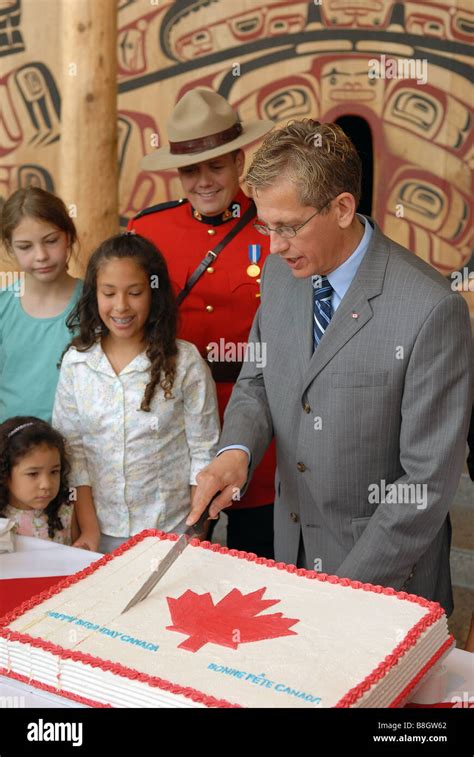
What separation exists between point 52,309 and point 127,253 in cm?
42

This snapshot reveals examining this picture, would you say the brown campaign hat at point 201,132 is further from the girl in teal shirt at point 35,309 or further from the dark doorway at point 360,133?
the dark doorway at point 360,133

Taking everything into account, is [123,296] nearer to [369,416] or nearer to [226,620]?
[369,416]

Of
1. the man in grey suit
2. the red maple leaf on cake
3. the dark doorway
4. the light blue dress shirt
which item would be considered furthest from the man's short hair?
the dark doorway

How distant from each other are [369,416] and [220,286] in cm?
104

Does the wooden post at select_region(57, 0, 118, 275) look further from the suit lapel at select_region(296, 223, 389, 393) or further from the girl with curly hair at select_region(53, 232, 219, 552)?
the suit lapel at select_region(296, 223, 389, 393)

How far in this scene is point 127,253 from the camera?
268 centimetres

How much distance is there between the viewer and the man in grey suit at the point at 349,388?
6.18 ft

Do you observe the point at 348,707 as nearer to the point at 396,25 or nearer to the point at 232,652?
the point at 232,652

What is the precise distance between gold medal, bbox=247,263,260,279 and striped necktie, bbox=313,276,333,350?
2.62ft

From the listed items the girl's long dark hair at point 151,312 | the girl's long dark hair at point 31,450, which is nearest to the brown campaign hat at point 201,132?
the girl's long dark hair at point 151,312

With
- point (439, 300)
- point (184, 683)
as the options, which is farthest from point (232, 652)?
point (439, 300)

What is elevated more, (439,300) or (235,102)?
(235,102)

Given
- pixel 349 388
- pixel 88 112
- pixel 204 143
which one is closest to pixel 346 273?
pixel 349 388

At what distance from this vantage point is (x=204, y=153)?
286 cm
